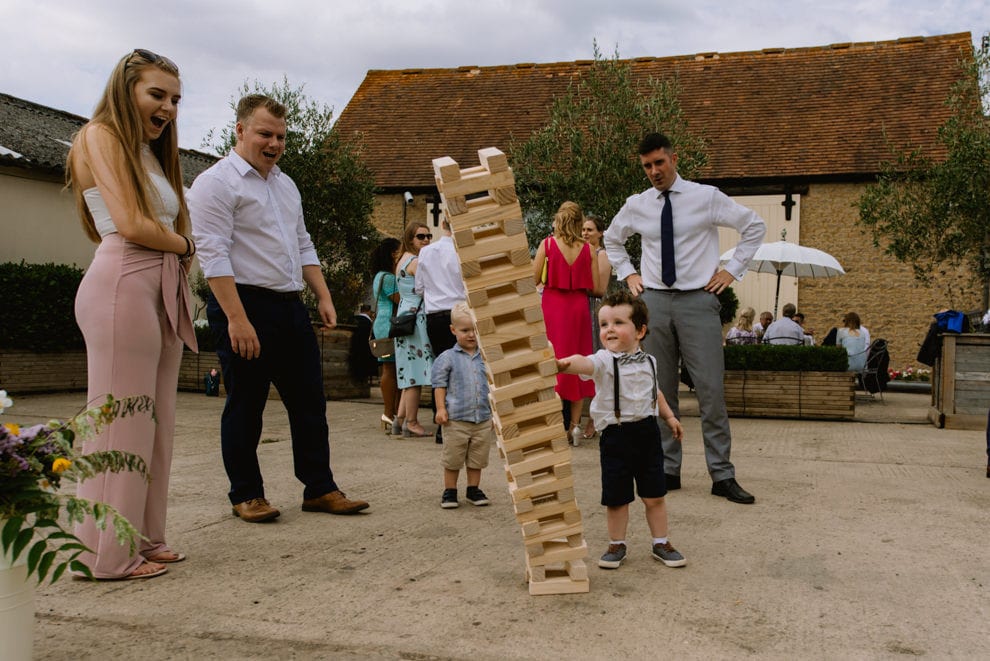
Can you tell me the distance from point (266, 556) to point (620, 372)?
1.76m

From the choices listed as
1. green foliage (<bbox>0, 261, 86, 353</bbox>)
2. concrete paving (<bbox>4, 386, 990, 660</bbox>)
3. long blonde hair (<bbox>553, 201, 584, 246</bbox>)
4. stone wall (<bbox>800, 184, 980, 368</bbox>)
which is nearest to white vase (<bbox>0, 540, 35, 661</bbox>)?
concrete paving (<bbox>4, 386, 990, 660</bbox>)

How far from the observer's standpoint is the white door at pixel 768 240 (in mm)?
21641

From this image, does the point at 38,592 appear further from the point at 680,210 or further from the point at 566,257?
the point at 566,257

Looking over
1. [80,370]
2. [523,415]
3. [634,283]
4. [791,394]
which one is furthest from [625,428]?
[80,370]

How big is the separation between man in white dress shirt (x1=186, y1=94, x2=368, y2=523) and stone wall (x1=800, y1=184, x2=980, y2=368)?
1896cm

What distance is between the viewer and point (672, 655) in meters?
2.81

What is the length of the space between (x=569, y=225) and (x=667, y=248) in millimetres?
2114

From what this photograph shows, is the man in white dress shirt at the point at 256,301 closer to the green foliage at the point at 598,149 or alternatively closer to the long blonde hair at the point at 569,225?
the long blonde hair at the point at 569,225

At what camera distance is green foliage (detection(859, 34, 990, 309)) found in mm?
13383

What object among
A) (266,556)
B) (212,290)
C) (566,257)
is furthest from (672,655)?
(566,257)

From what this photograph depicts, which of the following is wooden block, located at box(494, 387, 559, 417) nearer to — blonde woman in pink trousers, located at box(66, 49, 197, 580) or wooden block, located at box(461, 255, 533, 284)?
wooden block, located at box(461, 255, 533, 284)

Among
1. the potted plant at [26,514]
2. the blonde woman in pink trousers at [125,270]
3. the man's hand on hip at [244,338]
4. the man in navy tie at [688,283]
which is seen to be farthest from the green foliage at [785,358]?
the potted plant at [26,514]

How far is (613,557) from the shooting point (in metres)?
3.83

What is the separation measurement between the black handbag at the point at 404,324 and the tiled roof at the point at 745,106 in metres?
14.6
